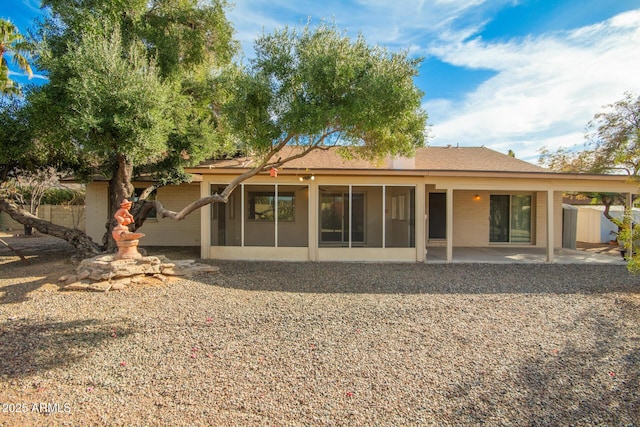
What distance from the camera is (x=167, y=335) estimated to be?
433 centimetres

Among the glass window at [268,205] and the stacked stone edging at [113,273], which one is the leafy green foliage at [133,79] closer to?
Result: the glass window at [268,205]

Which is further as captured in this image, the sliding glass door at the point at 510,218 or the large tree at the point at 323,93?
the sliding glass door at the point at 510,218

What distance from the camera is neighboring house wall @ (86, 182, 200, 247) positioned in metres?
13.4

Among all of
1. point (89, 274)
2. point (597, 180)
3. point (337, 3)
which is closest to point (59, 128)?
point (89, 274)

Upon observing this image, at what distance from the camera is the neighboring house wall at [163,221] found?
13.4 m

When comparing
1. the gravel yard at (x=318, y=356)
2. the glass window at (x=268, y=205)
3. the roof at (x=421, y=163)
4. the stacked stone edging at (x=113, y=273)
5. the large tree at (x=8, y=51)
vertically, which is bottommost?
the gravel yard at (x=318, y=356)

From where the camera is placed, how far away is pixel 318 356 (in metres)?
3.77

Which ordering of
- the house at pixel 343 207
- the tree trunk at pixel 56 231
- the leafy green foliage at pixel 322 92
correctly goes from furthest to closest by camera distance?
1. the house at pixel 343 207
2. the tree trunk at pixel 56 231
3. the leafy green foliage at pixel 322 92

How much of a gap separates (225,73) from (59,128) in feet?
13.6

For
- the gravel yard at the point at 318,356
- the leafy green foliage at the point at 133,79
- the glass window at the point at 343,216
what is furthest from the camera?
the glass window at the point at 343,216

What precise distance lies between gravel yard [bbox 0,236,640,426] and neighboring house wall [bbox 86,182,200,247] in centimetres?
697

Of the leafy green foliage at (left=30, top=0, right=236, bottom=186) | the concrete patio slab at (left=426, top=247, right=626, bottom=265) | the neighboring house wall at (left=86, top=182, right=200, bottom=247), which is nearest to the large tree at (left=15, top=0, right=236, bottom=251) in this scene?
the leafy green foliage at (left=30, top=0, right=236, bottom=186)

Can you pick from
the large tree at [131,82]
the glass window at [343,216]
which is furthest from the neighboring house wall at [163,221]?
the glass window at [343,216]

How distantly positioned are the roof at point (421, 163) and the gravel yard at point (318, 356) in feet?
14.1
